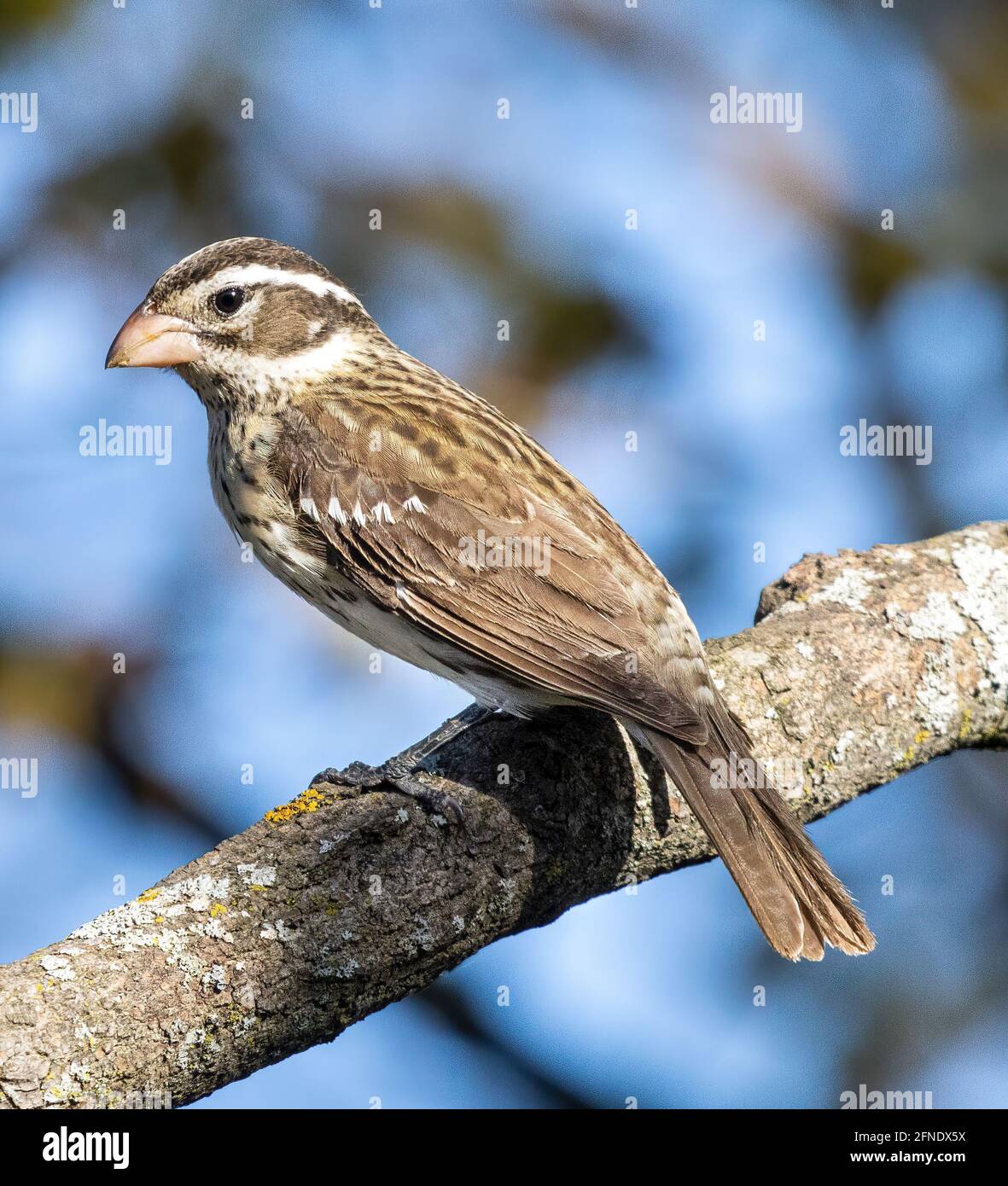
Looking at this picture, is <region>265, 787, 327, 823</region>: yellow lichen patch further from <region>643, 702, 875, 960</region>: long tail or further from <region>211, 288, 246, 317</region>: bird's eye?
<region>211, 288, 246, 317</region>: bird's eye

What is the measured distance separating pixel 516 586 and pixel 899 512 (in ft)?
13.8

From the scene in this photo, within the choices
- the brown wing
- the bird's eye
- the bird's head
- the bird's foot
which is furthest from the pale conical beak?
the bird's foot

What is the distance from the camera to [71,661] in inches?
301

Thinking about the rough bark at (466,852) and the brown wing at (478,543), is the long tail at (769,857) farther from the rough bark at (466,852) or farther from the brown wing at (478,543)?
the rough bark at (466,852)

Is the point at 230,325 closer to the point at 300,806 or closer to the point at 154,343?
the point at 154,343

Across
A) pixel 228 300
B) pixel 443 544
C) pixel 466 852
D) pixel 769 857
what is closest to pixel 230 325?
pixel 228 300

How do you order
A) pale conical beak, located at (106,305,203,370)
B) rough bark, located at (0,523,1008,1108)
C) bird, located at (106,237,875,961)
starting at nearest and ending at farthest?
rough bark, located at (0,523,1008,1108), bird, located at (106,237,875,961), pale conical beak, located at (106,305,203,370)

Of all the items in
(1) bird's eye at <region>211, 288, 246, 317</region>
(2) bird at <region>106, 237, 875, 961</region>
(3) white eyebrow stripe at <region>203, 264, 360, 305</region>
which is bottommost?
(2) bird at <region>106, 237, 875, 961</region>

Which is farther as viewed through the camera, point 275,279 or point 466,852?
point 275,279

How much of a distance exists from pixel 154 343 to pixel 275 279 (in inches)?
23.9

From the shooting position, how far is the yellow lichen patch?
4436 millimetres

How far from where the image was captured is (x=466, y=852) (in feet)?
14.5

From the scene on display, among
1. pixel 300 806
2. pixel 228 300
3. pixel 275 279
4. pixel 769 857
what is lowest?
pixel 769 857

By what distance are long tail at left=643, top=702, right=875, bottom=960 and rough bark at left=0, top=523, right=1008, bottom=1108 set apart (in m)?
0.30
